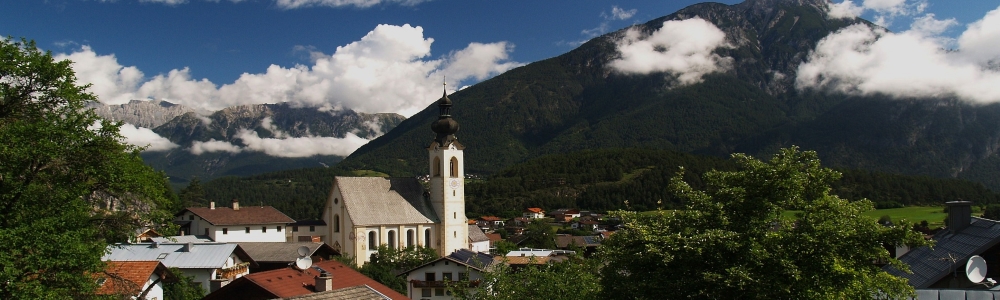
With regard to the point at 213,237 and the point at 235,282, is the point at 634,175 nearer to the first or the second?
the point at 213,237

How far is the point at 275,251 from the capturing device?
50.1 meters

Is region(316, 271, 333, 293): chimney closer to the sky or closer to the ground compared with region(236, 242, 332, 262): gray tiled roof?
closer to the ground

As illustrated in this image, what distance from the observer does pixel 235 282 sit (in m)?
28.3

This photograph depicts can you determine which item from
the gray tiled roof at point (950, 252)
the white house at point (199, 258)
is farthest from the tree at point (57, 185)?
the gray tiled roof at point (950, 252)

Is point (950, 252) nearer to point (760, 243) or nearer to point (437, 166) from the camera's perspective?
point (760, 243)

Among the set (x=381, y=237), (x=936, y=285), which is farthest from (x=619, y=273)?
(x=381, y=237)

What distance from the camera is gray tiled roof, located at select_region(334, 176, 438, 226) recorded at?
2694 inches

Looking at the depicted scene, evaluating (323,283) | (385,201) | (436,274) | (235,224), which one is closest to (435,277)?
(436,274)

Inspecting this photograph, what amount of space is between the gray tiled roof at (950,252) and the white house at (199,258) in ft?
96.5

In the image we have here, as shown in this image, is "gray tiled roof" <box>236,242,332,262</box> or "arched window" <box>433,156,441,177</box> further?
"arched window" <box>433,156,441,177</box>

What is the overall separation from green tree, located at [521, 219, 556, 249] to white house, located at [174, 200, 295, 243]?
28.5 meters

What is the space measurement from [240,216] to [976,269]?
→ 6968cm

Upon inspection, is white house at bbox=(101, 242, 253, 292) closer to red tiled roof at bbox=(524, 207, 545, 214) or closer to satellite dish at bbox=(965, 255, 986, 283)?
satellite dish at bbox=(965, 255, 986, 283)

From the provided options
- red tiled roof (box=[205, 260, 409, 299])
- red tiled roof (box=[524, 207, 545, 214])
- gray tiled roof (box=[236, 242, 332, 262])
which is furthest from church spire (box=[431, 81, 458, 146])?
red tiled roof (box=[524, 207, 545, 214])
